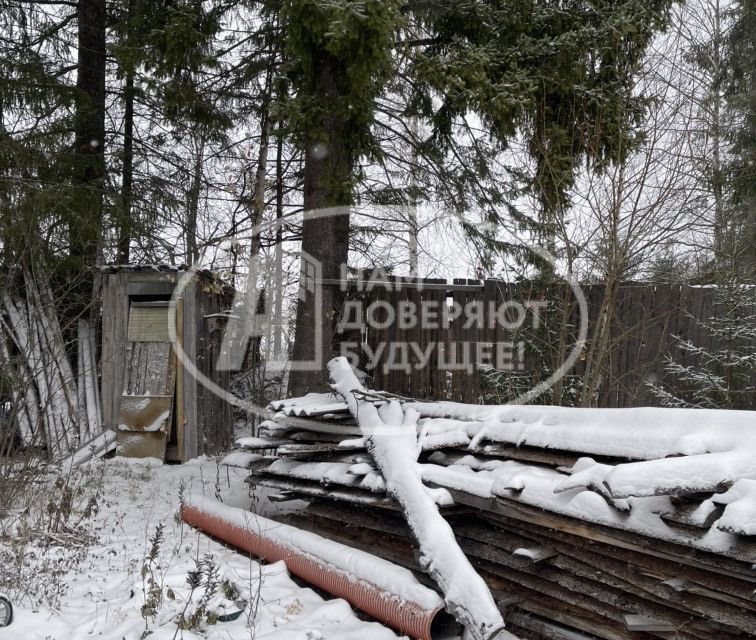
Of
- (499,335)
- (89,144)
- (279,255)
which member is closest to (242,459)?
(499,335)

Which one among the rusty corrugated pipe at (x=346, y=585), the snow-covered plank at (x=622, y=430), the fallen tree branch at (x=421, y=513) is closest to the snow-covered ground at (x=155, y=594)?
the rusty corrugated pipe at (x=346, y=585)

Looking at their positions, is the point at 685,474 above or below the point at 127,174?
below

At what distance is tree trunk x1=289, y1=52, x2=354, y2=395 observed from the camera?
26.5ft

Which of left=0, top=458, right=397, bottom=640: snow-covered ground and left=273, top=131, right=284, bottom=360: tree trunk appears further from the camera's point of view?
left=273, top=131, right=284, bottom=360: tree trunk

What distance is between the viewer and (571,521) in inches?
149

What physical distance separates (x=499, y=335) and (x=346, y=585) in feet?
17.6

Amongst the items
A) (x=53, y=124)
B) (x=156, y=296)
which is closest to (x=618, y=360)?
(x=156, y=296)

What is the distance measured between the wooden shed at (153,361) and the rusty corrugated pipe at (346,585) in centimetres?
309

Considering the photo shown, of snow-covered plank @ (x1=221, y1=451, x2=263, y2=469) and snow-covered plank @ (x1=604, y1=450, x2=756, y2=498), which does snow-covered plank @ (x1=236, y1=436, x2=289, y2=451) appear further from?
snow-covered plank @ (x1=604, y1=450, x2=756, y2=498)

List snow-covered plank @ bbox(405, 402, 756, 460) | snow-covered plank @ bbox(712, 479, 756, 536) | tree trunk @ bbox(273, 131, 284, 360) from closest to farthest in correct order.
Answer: snow-covered plank @ bbox(712, 479, 756, 536), snow-covered plank @ bbox(405, 402, 756, 460), tree trunk @ bbox(273, 131, 284, 360)

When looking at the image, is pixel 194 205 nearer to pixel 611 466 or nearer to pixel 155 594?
pixel 155 594

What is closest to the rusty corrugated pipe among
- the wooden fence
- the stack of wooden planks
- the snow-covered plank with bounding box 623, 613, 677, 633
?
the stack of wooden planks

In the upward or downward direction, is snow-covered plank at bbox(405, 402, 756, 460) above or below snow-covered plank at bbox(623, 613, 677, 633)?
above

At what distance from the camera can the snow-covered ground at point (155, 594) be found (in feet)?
12.8
